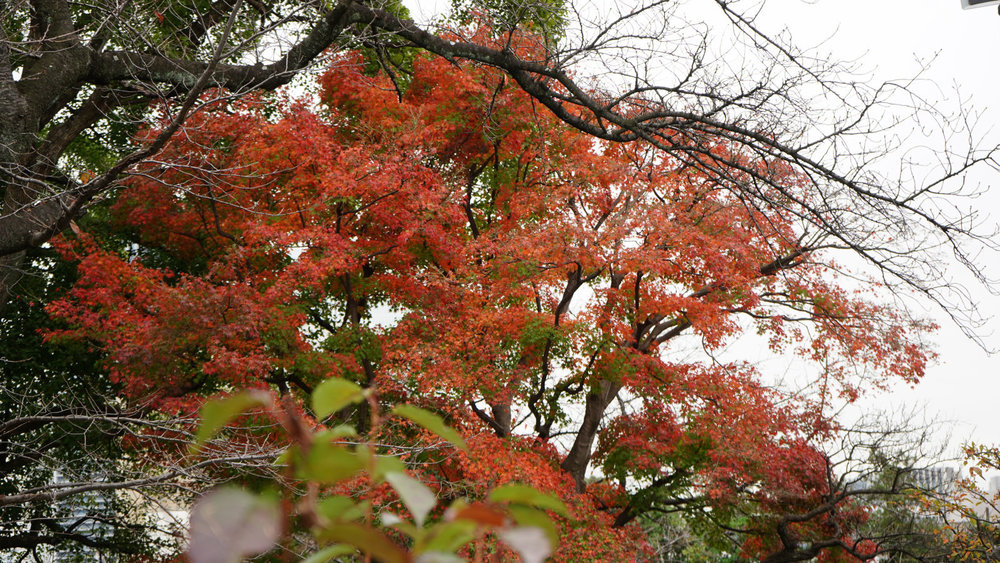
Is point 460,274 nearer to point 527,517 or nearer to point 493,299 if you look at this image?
point 493,299

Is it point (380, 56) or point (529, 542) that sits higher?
point (380, 56)

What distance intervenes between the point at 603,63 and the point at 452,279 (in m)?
5.04

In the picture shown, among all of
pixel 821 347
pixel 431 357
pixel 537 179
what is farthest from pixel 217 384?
pixel 821 347

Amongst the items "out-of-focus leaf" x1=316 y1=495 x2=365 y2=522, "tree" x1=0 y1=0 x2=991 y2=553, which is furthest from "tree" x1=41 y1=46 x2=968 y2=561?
"out-of-focus leaf" x1=316 y1=495 x2=365 y2=522

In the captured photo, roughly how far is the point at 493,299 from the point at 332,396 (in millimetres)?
9933

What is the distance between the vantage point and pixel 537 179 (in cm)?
1174

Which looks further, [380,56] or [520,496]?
[380,56]

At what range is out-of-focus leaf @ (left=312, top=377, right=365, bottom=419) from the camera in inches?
17.8

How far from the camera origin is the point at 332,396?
459 millimetres

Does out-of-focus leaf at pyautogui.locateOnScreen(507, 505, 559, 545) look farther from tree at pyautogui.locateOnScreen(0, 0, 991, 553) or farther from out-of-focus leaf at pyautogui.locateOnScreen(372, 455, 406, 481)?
tree at pyautogui.locateOnScreen(0, 0, 991, 553)

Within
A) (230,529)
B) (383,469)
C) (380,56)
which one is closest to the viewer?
(230,529)

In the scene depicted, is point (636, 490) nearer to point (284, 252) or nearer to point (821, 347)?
point (821, 347)

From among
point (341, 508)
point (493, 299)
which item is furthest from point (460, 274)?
point (341, 508)

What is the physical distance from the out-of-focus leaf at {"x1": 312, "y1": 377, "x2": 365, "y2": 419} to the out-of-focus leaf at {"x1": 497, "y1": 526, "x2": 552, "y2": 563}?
11 cm
